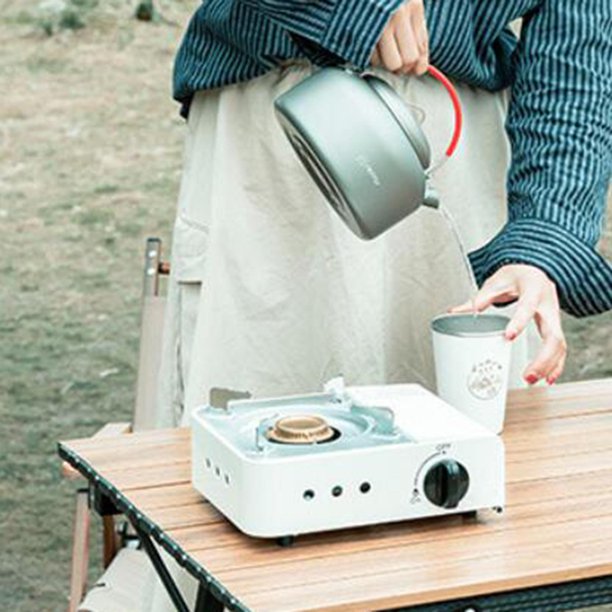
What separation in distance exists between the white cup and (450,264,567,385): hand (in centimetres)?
3

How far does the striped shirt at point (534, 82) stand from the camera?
2.69 metres

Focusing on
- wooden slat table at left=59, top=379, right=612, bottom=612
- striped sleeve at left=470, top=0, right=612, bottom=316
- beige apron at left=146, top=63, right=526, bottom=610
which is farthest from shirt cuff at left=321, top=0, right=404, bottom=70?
wooden slat table at left=59, top=379, right=612, bottom=612

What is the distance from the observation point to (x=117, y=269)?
27.1ft

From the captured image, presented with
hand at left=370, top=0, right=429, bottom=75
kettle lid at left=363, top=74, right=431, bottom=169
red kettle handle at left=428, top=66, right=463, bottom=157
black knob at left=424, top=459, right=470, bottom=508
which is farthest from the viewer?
red kettle handle at left=428, top=66, right=463, bottom=157

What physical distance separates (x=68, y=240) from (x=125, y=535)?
4.80 meters

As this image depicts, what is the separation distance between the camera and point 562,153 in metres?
2.76

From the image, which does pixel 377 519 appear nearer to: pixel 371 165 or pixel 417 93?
pixel 371 165

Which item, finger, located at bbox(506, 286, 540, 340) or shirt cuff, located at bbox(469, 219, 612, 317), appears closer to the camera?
finger, located at bbox(506, 286, 540, 340)

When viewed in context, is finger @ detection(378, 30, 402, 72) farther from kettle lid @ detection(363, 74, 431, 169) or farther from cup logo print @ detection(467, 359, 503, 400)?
cup logo print @ detection(467, 359, 503, 400)

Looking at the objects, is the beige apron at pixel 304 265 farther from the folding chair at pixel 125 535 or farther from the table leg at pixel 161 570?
the folding chair at pixel 125 535

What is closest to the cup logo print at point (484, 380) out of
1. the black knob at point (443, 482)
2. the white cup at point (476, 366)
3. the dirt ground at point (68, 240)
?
the white cup at point (476, 366)

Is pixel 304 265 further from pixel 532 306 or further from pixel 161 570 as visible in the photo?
pixel 161 570

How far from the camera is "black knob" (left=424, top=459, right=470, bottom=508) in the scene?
86.4 inches

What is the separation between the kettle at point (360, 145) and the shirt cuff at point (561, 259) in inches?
10.5
